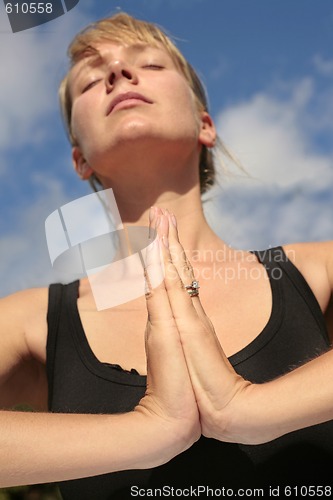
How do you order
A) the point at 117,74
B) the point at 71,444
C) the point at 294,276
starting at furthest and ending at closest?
the point at 117,74, the point at 294,276, the point at 71,444

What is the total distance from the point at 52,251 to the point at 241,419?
1.37m

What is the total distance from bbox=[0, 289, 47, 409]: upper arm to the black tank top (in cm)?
12

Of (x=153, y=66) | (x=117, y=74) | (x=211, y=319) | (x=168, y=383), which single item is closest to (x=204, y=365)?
(x=168, y=383)

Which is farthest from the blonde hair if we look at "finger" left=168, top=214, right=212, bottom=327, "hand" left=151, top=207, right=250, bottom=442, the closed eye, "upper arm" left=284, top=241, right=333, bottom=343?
A: "hand" left=151, top=207, right=250, bottom=442

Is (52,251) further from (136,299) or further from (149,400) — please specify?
(149,400)

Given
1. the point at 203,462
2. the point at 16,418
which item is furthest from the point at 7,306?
the point at 203,462

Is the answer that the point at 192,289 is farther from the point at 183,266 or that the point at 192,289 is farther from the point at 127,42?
the point at 127,42

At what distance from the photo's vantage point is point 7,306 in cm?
250

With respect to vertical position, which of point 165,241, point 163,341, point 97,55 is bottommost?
point 163,341

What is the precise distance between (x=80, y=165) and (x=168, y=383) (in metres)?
2.09

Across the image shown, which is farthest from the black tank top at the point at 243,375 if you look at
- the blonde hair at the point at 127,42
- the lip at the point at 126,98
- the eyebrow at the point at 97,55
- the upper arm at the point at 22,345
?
the eyebrow at the point at 97,55

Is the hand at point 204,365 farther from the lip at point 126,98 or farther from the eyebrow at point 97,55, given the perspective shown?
the eyebrow at point 97,55

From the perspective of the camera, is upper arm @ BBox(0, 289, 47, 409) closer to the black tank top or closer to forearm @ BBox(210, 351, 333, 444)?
the black tank top

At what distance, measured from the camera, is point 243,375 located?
2.00 metres
